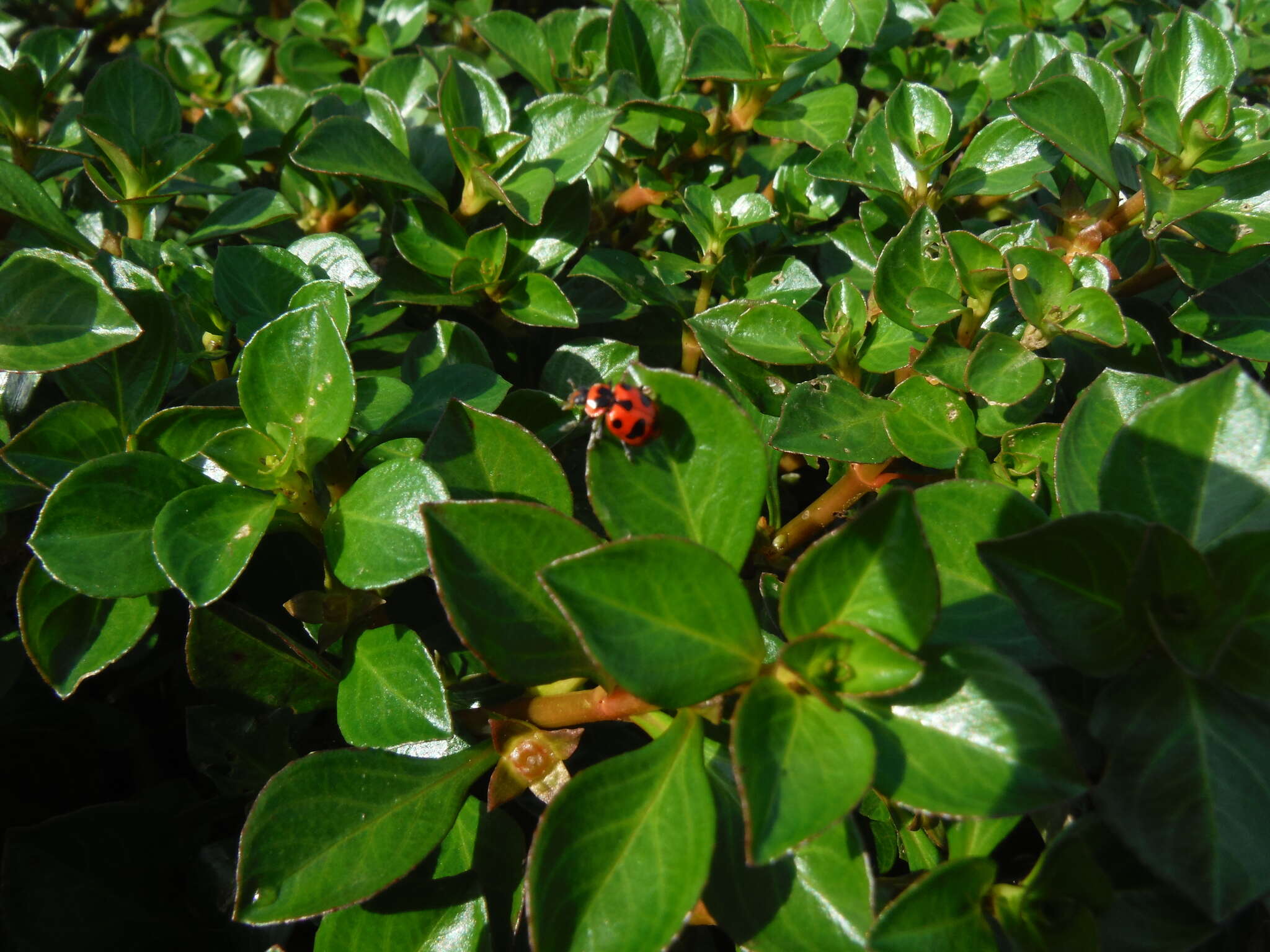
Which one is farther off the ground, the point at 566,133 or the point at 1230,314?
the point at 566,133

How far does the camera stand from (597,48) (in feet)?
7.11

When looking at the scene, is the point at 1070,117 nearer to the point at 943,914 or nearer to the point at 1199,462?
the point at 1199,462

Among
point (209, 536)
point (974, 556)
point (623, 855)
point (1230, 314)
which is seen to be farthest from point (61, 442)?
point (1230, 314)

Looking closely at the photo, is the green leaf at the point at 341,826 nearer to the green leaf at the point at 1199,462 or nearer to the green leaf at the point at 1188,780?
the green leaf at the point at 1188,780

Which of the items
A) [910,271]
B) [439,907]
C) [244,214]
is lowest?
[439,907]

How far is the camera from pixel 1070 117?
4.88 ft

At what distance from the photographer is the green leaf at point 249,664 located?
1.26 m

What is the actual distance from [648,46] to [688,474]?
123cm

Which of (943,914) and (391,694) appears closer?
(943,914)

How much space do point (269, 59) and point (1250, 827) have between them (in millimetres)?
3155

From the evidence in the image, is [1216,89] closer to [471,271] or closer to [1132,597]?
[1132,597]

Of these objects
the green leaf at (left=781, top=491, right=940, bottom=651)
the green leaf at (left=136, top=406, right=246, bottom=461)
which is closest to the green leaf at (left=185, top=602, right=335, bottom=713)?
the green leaf at (left=136, top=406, right=246, bottom=461)

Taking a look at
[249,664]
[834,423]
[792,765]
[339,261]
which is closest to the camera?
[792,765]

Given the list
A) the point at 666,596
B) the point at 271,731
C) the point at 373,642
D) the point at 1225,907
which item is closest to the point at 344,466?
the point at 373,642
